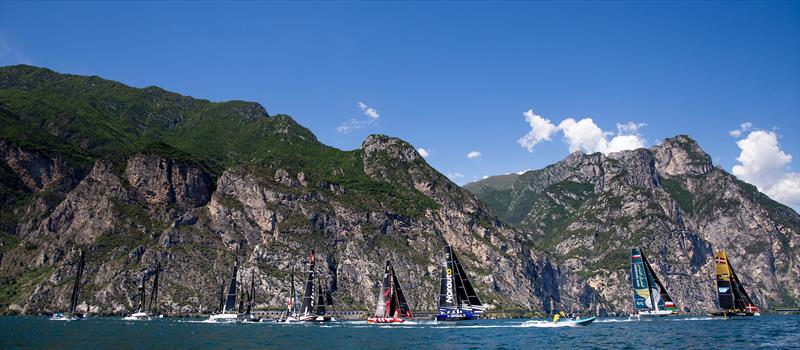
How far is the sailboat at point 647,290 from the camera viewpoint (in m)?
138

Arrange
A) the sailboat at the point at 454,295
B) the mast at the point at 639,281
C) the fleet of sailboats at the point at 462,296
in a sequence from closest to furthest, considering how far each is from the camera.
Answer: the sailboat at the point at 454,295
the fleet of sailboats at the point at 462,296
the mast at the point at 639,281


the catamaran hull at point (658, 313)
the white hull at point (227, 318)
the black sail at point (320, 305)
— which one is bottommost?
the white hull at point (227, 318)

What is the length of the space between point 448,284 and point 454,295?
7.29 feet

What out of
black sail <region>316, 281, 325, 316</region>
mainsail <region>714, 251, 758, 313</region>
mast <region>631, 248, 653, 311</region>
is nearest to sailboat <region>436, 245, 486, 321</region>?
mast <region>631, 248, 653, 311</region>

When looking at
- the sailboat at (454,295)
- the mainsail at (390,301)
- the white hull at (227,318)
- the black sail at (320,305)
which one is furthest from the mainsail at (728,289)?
the white hull at (227,318)

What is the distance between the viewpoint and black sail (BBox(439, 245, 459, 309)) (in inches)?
4530

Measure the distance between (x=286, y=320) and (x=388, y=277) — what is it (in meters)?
55.6

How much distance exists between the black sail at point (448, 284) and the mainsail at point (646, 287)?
151 ft

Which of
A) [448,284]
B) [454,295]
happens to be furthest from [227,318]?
[454,295]

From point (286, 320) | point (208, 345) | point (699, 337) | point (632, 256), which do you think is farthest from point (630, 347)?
point (286, 320)

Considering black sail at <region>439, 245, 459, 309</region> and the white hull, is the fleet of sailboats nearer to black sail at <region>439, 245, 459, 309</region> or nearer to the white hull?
black sail at <region>439, 245, 459, 309</region>

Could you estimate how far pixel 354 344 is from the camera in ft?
273

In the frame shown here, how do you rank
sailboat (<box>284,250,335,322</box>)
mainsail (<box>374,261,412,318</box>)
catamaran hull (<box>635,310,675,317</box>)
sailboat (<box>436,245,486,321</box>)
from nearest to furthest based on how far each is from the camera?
sailboat (<box>436,245,486,321</box>) → mainsail (<box>374,261,412,318</box>) → catamaran hull (<box>635,310,675,317</box>) → sailboat (<box>284,250,335,322</box>)

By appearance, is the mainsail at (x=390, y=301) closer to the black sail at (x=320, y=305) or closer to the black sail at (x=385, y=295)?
the black sail at (x=385, y=295)
